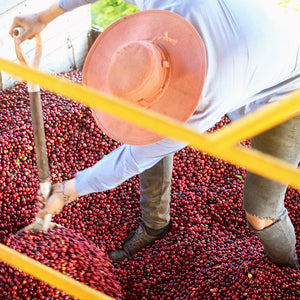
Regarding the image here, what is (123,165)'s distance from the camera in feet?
5.86

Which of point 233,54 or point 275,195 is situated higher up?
point 233,54

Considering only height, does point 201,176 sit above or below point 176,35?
below

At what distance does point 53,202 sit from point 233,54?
1052 millimetres

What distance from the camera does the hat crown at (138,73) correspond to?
4.61ft

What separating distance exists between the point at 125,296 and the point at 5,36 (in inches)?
74.0

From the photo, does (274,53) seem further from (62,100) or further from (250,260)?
(62,100)

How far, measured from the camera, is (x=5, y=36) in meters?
3.08

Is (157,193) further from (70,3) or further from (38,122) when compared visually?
(70,3)

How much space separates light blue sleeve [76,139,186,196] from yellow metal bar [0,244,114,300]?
0.66 metres

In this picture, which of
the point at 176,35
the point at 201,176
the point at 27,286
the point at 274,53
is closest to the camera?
the point at 176,35

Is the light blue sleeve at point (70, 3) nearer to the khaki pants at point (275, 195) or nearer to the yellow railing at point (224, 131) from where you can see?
the khaki pants at point (275, 195)

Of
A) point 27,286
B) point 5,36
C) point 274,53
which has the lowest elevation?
point 27,286

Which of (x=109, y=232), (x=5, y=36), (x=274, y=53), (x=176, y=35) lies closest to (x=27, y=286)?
(x=109, y=232)

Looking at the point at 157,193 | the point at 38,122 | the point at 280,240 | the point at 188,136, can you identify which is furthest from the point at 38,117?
the point at 188,136
